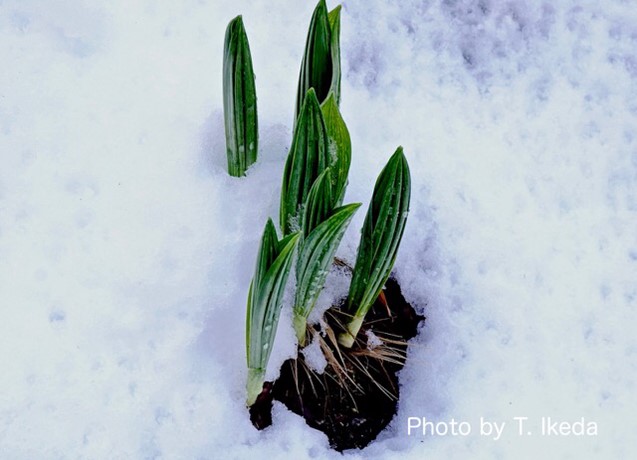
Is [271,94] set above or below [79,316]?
above

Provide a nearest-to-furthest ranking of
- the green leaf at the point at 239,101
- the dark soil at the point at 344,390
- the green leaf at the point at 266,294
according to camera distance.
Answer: the green leaf at the point at 266,294, the green leaf at the point at 239,101, the dark soil at the point at 344,390

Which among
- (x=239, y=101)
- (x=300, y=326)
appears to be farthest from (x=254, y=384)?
(x=239, y=101)

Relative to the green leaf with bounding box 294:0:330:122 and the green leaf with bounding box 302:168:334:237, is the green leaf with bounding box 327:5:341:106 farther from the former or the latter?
the green leaf with bounding box 302:168:334:237

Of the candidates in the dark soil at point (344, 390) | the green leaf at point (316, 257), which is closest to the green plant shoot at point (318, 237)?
the green leaf at point (316, 257)

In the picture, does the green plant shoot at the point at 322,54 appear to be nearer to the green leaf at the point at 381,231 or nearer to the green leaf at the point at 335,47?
the green leaf at the point at 335,47

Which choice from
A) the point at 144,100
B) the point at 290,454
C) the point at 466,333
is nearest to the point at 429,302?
the point at 466,333

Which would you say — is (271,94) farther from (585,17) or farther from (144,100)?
(585,17)
